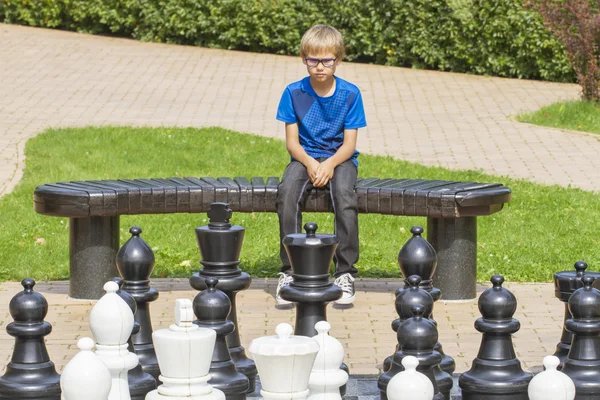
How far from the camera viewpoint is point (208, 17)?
1886cm

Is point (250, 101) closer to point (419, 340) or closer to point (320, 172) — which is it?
point (320, 172)

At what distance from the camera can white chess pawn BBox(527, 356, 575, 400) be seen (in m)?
2.75

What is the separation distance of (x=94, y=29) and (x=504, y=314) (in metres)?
18.2

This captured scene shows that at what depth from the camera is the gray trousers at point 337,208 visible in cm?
636

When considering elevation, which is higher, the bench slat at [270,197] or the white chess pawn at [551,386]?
the white chess pawn at [551,386]

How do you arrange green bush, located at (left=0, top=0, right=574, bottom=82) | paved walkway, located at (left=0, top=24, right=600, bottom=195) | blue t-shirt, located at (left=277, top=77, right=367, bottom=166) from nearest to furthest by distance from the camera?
blue t-shirt, located at (left=277, top=77, right=367, bottom=166) → paved walkway, located at (left=0, top=24, right=600, bottom=195) → green bush, located at (left=0, top=0, right=574, bottom=82)

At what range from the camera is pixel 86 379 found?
8.52 feet

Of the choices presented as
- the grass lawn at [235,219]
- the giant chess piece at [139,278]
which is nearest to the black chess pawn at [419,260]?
the giant chess piece at [139,278]

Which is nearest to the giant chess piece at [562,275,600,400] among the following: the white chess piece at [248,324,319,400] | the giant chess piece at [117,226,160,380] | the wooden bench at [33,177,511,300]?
the white chess piece at [248,324,319,400]

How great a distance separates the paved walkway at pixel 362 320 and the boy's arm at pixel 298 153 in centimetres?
77

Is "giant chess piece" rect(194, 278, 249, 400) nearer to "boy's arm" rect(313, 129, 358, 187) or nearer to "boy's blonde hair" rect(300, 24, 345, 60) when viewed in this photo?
"boy's blonde hair" rect(300, 24, 345, 60)

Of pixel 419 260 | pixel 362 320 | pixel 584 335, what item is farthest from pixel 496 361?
pixel 362 320

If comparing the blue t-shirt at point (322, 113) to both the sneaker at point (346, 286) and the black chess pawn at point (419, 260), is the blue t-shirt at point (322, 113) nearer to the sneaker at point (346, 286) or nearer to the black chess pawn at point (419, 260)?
the sneaker at point (346, 286)

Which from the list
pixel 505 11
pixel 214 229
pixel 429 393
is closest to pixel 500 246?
pixel 214 229
